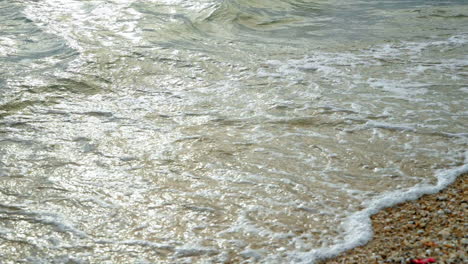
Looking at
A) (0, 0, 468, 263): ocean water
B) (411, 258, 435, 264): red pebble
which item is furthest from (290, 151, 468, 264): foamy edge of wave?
(411, 258, 435, 264): red pebble

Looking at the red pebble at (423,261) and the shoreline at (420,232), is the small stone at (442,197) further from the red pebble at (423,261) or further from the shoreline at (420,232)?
the red pebble at (423,261)

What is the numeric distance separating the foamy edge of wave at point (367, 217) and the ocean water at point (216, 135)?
13 mm

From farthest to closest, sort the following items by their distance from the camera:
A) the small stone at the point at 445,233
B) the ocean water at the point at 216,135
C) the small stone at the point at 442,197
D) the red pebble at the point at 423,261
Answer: the small stone at the point at 442,197 < the ocean water at the point at 216,135 < the small stone at the point at 445,233 < the red pebble at the point at 423,261

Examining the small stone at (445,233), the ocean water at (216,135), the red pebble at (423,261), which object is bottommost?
the ocean water at (216,135)

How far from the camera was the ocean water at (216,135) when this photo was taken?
328cm

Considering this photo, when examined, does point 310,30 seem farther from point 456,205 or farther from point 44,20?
point 456,205

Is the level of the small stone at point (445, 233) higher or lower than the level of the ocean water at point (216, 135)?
higher

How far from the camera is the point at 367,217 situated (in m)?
3.37

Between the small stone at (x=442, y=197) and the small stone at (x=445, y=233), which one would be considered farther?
the small stone at (x=442, y=197)

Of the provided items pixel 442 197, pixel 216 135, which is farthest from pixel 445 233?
pixel 216 135

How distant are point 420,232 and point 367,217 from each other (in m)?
0.40

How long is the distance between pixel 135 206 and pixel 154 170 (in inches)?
23.6

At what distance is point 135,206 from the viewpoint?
142 inches

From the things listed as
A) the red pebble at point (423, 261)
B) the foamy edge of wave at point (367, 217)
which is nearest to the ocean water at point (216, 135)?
the foamy edge of wave at point (367, 217)
